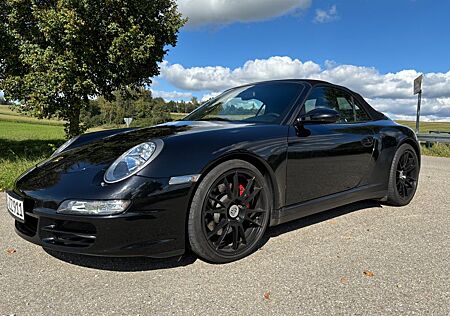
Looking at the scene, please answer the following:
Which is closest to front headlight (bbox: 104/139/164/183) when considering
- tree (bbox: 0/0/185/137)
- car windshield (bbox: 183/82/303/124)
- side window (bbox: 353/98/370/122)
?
car windshield (bbox: 183/82/303/124)

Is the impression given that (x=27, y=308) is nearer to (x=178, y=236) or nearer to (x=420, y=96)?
(x=178, y=236)

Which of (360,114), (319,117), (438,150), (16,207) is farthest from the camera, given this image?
(438,150)

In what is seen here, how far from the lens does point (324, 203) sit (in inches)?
122

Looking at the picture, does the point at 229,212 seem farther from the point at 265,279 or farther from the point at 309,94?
the point at 309,94

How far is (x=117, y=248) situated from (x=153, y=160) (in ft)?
1.85

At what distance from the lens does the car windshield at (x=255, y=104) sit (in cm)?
307

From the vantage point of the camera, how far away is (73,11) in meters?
8.88

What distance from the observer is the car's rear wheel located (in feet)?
7.60

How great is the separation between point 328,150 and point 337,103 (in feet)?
2.46

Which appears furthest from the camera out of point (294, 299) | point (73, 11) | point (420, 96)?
point (420, 96)

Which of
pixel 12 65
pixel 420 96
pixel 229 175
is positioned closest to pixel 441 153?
pixel 420 96

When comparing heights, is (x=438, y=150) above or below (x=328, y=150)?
below

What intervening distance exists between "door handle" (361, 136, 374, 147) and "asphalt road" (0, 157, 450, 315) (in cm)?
86

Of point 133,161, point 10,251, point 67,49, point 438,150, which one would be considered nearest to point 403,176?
point 133,161
